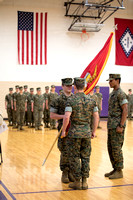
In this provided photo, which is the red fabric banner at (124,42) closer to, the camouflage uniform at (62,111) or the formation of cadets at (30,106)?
the formation of cadets at (30,106)

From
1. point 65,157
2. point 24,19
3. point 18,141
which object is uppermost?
point 24,19

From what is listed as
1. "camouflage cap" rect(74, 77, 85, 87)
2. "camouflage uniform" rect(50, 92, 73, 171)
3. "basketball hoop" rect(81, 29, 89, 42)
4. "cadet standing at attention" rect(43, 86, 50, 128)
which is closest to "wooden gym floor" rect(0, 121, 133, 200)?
"camouflage uniform" rect(50, 92, 73, 171)

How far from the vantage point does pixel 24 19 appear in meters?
17.0

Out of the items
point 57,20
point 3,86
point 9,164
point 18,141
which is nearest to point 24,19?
point 57,20

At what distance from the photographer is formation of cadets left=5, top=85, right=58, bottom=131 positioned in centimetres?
1343

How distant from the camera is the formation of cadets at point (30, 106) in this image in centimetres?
1343

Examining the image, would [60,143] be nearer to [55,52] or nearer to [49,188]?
[49,188]

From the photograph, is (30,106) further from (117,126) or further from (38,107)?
(117,126)

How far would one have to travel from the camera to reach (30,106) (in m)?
14.3

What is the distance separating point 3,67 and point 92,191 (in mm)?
12884

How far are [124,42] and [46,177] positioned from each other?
14555mm

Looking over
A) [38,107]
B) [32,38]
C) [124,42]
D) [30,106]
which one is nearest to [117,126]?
[38,107]

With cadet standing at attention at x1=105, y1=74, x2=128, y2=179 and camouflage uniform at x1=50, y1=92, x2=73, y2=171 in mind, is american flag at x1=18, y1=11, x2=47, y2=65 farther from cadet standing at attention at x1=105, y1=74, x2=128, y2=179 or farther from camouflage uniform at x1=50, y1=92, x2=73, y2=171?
camouflage uniform at x1=50, y1=92, x2=73, y2=171

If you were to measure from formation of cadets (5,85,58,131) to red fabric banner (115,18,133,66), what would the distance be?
6.67 meters
